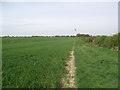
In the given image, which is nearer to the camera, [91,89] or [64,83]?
[91,89]

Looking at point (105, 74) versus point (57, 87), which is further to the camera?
point (105, 74)

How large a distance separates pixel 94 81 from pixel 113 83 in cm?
97

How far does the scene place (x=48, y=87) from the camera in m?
6.90

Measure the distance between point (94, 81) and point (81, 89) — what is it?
1267mm

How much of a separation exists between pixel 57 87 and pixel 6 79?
3.33m

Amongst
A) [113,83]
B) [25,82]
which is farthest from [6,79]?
[113,83]

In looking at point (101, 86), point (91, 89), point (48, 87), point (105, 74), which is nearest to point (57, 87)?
point (48, 87)

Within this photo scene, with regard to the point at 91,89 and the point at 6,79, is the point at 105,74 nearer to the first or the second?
the point at 91,89

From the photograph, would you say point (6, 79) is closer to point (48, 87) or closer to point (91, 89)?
point (48, 87)

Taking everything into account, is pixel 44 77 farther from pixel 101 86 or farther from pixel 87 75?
pixel 101 86

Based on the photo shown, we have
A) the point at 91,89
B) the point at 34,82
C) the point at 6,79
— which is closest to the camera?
the point at 91,89

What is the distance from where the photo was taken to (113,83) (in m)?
7.03

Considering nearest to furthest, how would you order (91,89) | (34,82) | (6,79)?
1. (91,89)
2. (34,82)
3. (6,79)

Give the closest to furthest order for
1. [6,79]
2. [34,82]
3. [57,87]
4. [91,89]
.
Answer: [91,89], [57,87], [34,82], [6,79]
